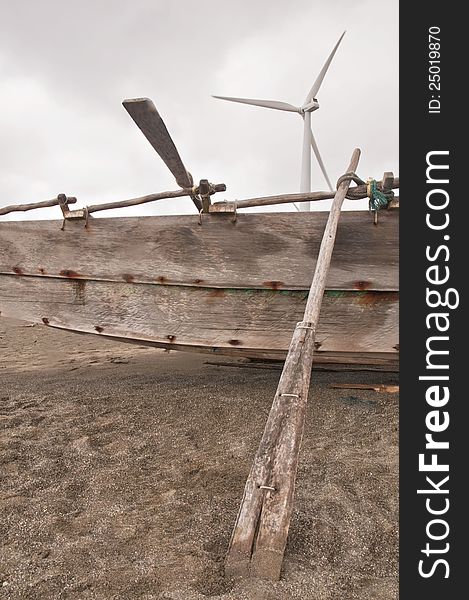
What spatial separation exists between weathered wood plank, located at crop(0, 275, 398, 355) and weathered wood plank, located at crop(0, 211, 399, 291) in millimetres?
104

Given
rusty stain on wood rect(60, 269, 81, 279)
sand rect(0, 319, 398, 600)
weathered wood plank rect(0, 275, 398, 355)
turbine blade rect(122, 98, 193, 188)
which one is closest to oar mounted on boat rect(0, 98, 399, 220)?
turbine blade rect(122, 98, 193, 188)

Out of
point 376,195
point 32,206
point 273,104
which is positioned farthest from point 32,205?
point 273,104

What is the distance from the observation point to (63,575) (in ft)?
5.72

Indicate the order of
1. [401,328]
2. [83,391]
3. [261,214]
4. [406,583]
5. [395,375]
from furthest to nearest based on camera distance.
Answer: [395,375]
[83,391]
[261,214]
[401,328]
[406,583]

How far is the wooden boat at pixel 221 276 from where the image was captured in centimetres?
404

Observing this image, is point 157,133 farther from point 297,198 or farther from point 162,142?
point 297,198

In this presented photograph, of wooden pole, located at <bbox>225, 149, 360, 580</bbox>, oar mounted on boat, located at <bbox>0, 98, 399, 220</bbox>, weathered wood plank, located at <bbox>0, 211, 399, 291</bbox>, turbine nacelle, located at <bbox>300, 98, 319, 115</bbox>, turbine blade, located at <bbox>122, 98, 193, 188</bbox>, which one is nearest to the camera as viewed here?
wooden pole, located at <bbox>225, 149, 360, 580</bbox>

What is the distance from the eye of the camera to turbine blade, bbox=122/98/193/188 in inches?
137

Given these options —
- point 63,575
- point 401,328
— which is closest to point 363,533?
point 401,328

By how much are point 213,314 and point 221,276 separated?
362 millimetres

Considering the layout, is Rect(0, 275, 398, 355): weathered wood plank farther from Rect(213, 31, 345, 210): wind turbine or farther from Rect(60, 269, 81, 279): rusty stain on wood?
Rect(213, 31, 345, 210): wind turbine

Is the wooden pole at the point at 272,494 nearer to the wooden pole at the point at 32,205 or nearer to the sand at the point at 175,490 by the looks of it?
the sand at the point at 175,490

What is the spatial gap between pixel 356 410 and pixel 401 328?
6.02 feet

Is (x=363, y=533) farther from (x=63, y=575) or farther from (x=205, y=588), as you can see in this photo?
(x=63, y=575)
